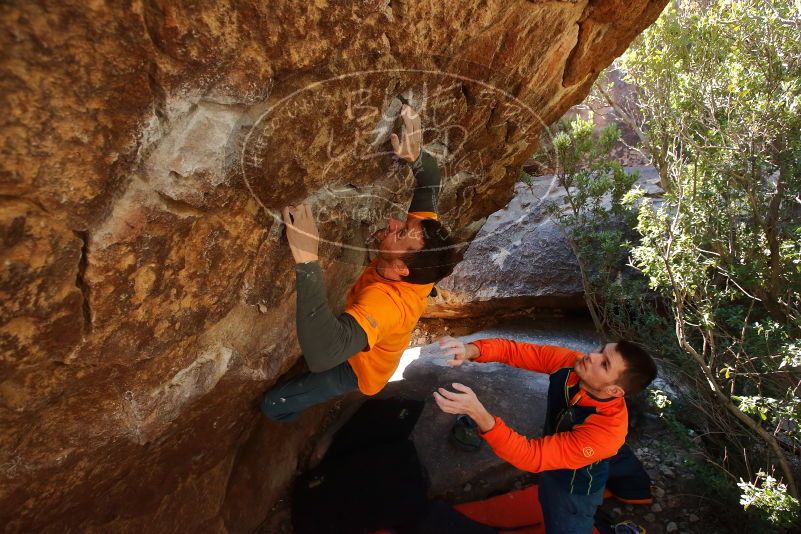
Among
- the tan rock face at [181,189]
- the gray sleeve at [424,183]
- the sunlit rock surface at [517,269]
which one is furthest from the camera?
the sunlit rock surface at [517,269]

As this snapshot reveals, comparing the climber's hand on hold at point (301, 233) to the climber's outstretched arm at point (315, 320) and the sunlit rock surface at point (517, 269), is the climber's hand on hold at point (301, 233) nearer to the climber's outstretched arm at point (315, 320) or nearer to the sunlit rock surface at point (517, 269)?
the climber's outstretched arm at point (315, 320)

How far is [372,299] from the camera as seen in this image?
2.23 meters

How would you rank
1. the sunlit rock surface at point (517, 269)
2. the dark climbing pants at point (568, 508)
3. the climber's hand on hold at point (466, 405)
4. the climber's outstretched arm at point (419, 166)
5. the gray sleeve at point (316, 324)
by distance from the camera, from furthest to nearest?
1. the sunlit rock surface at point (517, 269)
2. the dark climbing pants at point (568, 508)
3. the climber's outstretched arm at point (419, 166)
4. the climber's hand on hold at point (466, 405)
5. the gray sleeve at point (316, 324)

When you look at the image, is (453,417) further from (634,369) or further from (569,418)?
(634,369)

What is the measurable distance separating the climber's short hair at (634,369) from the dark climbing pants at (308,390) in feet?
4.82

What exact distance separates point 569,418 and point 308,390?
1.51 m

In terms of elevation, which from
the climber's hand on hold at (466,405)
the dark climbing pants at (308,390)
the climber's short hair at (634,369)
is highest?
the climber's short hair at (634,369)

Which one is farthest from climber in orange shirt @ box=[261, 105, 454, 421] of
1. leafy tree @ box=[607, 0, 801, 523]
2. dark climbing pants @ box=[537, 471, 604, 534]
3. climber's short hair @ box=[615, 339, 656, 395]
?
leafy tree @ box=[607, 0, 801, 523]

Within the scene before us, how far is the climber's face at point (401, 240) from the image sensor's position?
2.31 meters

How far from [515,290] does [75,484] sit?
5.74 meters

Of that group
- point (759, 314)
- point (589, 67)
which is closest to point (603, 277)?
point (759, 314)

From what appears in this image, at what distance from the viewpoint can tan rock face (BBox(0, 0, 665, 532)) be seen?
1246mm

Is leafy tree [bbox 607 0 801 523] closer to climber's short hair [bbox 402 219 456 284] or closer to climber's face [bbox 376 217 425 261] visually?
climber's short hair [bbox 402 219 456 284]

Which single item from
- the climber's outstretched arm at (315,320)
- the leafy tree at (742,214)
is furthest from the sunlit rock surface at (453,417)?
the climber's outstretched arm at (315,320)
